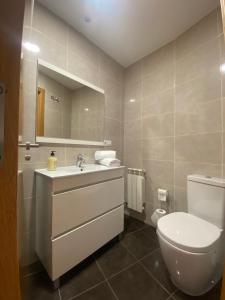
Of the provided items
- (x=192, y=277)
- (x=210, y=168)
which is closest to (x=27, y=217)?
(x=192, y=277)

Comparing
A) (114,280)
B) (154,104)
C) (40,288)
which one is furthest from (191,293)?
(154,104)

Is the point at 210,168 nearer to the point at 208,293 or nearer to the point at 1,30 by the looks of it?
the point at 208,293

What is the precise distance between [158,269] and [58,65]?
2.11 meters

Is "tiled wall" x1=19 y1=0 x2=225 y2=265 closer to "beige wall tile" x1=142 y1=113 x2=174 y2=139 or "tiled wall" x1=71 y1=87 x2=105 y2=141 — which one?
"beige wall tile" x1=142 y1=113 x2=174 y2=139

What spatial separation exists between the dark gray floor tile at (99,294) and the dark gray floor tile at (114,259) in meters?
0.12

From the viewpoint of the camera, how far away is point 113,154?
1.82 meters

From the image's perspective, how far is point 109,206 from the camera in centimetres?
143

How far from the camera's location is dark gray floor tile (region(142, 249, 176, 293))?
42.7 inches

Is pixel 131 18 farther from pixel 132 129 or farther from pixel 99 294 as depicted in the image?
pixel 99 294

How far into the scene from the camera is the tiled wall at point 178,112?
4.48ft

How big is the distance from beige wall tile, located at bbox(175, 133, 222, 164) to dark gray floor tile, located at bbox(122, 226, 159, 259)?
97 centimetres

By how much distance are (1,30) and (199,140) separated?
1.63 m

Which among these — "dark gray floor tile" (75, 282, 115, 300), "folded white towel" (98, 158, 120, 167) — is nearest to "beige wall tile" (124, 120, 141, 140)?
"folded white towel" (98, 158, 120, 167)

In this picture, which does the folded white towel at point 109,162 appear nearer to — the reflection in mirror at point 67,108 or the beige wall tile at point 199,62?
the reflection in mirror at point 67,108
